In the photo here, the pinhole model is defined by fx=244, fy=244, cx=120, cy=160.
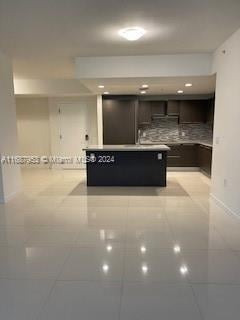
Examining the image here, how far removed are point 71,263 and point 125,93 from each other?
17.4ft

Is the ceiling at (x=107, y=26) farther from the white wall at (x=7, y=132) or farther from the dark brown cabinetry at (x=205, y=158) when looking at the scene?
the dark brown cabinetry at (x=205, y=158)

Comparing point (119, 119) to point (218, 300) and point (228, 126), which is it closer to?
point (228, 126)

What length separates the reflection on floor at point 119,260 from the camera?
68.6 inches

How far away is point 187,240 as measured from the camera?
2.74 m

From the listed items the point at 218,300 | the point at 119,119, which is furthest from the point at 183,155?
the point at 218,300

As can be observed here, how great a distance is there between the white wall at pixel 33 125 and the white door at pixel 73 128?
0.53 metres

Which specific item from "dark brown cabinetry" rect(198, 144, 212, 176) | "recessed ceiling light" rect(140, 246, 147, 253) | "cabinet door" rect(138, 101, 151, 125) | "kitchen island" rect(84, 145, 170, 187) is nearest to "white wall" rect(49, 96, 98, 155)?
"cabinet door" rect(138, 101, 151, 125)

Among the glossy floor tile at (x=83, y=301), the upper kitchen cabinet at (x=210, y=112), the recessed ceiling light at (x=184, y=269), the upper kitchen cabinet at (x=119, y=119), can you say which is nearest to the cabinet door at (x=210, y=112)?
the upper kitchen cabinet at (x=210, y=112)

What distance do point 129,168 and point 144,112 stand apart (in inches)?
101

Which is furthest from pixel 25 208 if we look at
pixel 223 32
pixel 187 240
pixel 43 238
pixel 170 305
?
pixel 223 32

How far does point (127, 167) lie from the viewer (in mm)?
5230

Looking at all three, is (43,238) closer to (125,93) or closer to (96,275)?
(96,275)

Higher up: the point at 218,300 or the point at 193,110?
the point at 193,110

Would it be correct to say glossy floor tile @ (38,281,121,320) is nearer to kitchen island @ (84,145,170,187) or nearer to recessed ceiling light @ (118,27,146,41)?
recessed ceiling light @ (118,27,146,41)
